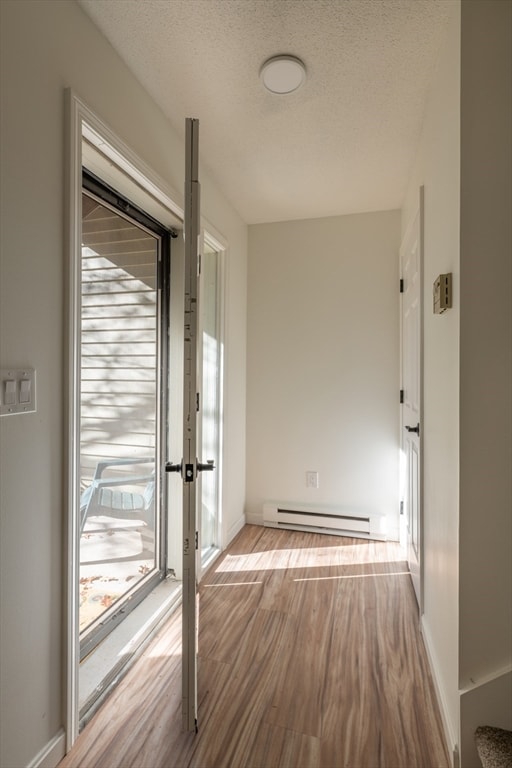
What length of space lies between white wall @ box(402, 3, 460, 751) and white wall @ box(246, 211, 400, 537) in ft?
3.78

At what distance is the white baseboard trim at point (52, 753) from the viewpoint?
1.18m

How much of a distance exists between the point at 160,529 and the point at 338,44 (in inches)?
96.5

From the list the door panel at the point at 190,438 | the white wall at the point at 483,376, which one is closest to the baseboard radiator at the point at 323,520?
the white wall at the point at 483,376

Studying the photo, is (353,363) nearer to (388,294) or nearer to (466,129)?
(388,294)

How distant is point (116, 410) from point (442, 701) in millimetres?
1770

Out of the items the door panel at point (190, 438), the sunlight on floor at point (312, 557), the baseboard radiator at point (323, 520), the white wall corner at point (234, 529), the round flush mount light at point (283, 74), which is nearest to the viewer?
the door panel at point (190, 438)

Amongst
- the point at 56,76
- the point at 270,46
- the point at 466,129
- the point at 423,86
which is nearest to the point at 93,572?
the point at 56,76

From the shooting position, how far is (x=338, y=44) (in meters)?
1.53

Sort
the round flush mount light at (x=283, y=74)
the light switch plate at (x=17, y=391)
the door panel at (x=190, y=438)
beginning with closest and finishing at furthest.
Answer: the light switch plate at (x=17, y=391) < the door panel at (x=190, y=438) < the round flush mount light at (x=283, y=74)

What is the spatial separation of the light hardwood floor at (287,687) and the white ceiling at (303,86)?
2497 millimetres

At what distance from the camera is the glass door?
1786 millimetres

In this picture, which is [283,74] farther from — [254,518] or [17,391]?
[254,518]

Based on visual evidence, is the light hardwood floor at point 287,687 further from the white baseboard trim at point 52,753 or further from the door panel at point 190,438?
the door panel at point 190,438

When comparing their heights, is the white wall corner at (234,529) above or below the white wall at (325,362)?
below
